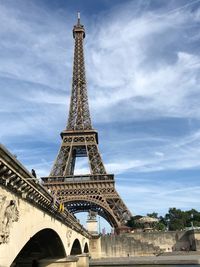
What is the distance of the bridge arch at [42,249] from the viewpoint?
28.6 m

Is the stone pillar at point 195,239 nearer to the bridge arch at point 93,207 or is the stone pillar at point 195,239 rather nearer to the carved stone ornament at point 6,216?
the bridge arch at point 93,207

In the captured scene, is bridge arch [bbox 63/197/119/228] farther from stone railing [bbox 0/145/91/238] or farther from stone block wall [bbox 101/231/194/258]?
stone railing [bbox 0/145/91/238]

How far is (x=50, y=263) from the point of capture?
103 ft

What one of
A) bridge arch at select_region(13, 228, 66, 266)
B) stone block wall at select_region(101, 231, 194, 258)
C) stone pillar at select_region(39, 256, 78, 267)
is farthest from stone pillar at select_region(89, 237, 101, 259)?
stone pillar at select_region(39, 256, 78, 267)

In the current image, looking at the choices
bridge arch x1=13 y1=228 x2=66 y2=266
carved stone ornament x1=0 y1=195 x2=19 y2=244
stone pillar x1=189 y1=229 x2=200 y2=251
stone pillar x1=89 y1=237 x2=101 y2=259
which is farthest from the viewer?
stone pillar x1=89 y1=237 x2=101 y2=259

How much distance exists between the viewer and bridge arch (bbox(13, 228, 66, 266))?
28.6 meters

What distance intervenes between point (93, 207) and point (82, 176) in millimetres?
9089

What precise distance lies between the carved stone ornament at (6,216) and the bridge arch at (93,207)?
59.9 m

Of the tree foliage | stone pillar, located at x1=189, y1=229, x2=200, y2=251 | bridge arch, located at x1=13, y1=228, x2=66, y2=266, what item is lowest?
bridge arch, located at x1=13, y1=228, x2=66, y2=266

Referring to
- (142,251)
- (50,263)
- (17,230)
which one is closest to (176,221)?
(142,251)

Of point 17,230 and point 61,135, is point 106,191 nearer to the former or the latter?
point 61,135

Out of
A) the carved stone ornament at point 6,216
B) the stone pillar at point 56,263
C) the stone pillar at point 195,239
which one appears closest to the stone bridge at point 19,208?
the carved stone ornament at point 6,216

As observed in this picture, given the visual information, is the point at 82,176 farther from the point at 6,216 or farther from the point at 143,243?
the point at 6,216

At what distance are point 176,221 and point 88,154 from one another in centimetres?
4383
